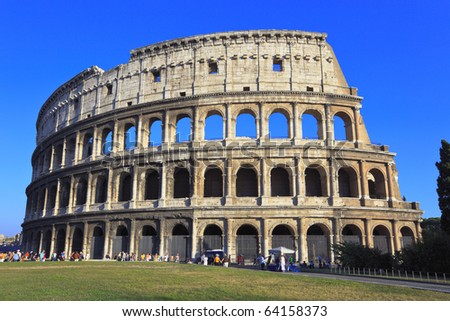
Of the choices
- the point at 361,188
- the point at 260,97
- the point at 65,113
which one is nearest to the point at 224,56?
the point at 260,97

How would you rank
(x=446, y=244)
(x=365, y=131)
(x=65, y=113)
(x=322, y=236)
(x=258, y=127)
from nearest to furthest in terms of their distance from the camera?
(x=446, y=244), (x=322, y=236), (x=258, y=127), (x=365, y=131), (x=65, y=113)

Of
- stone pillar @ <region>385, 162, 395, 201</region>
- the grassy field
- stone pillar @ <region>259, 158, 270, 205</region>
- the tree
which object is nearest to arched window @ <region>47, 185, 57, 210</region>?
stone pillar @ <region>259, 158, 270, 205</region>

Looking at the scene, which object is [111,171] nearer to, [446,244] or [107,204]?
[107,204]

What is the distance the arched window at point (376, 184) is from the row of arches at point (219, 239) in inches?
105

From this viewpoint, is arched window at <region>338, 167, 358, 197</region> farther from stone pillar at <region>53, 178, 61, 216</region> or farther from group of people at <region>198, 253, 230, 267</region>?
stone pillar at <region>53, 178, 61, 216</region>

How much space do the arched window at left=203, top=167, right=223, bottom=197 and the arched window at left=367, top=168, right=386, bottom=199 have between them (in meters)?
11.6

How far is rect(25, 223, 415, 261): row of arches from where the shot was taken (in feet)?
82.9

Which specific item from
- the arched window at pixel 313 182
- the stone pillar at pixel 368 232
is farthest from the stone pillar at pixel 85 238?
the stone pillar at pixel 368 232

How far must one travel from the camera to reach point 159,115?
2920 centimetres

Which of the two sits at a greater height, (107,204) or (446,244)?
(107,204)

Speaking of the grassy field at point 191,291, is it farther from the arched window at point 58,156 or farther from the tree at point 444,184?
the arched window at point 58,156

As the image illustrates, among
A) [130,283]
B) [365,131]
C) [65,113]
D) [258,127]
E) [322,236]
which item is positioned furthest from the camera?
[65,113]

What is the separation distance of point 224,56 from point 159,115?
693 centimetres

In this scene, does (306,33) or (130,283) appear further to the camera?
(306,33)
